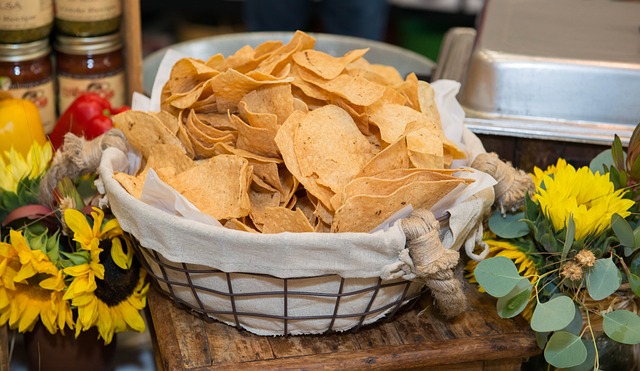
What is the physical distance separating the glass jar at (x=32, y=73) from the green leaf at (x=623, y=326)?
34.9 inches

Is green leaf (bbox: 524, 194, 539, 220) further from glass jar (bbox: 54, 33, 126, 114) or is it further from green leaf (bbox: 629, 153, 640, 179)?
glass jar (bbox: 54, 33, 126, 114)

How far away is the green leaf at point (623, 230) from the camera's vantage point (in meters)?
0.81

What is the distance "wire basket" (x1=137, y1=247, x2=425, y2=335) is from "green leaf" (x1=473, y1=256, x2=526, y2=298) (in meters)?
0.08

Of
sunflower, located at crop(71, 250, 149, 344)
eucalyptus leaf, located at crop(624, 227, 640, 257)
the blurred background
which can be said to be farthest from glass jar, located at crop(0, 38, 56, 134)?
the blurred background

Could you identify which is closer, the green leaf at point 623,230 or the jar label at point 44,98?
the green leaf at point 623,230

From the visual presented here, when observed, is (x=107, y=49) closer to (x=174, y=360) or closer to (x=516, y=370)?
(x=174, y=360)

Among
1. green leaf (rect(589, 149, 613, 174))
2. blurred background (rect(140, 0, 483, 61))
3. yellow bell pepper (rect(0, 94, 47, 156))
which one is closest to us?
green leaf (rect(589, 149, 613, 174))

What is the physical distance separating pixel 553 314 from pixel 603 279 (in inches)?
2.7

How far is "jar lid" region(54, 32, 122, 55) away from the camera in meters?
1.22

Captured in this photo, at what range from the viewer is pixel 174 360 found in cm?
80

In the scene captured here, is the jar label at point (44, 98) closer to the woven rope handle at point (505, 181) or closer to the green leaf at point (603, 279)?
the woven rope handle at point (505, 181)

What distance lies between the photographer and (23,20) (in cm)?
114

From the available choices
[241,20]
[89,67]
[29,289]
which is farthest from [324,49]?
[241,20]

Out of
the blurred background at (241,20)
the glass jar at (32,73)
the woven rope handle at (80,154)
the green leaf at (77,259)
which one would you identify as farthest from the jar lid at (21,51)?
the blurred background at (241,20)
